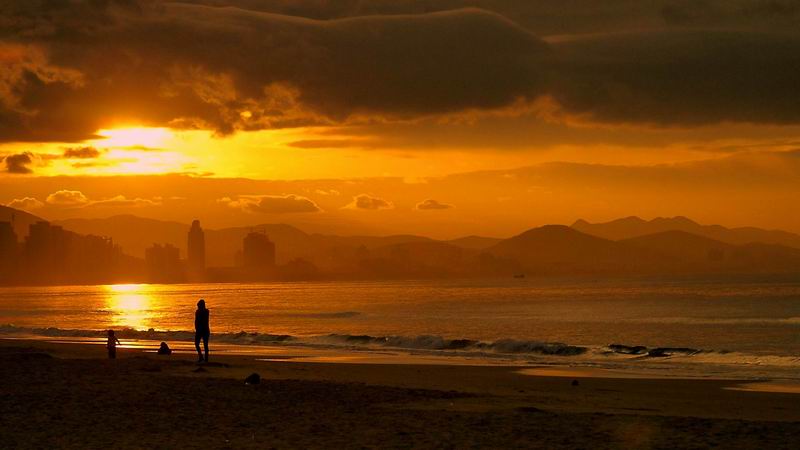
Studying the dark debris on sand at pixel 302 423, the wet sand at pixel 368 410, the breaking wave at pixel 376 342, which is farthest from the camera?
the breaking wave at pixel 376 342

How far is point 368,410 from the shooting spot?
816 inches

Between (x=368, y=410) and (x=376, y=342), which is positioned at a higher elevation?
(x=376, y=342)

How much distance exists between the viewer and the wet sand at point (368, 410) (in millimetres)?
16438

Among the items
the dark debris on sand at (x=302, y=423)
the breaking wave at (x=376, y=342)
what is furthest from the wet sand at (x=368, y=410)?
the breaking wave at (x=376, y=342)

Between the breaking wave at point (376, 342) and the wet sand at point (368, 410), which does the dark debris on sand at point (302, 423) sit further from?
the breaking wave at point (376, 342)

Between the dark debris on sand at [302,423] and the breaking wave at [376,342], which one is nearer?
the dark debris on sand at [302,423]

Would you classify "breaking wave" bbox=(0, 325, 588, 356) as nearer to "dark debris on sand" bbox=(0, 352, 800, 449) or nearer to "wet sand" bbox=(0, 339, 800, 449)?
"wet sand" bbox=(0, 339, 800, 449)

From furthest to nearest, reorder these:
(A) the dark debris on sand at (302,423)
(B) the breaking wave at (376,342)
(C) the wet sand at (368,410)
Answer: (B) the breaking wave at (376,342) < (C) the wet sand at (368,410) < (A) the dark debris on sand at (302,423)

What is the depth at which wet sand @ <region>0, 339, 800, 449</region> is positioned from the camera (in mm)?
16438

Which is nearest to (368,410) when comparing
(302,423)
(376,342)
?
(302,423)

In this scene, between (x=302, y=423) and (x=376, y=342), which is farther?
(x=376, y=342)

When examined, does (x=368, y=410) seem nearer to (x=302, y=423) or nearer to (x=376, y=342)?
(x=302, y=423)

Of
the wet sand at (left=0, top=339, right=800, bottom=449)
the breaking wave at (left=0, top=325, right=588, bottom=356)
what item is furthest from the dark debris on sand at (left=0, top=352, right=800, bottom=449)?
the breaking wave at (left=0, top=325, right=588, bottom=356)

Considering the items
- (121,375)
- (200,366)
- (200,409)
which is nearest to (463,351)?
(200,366)
